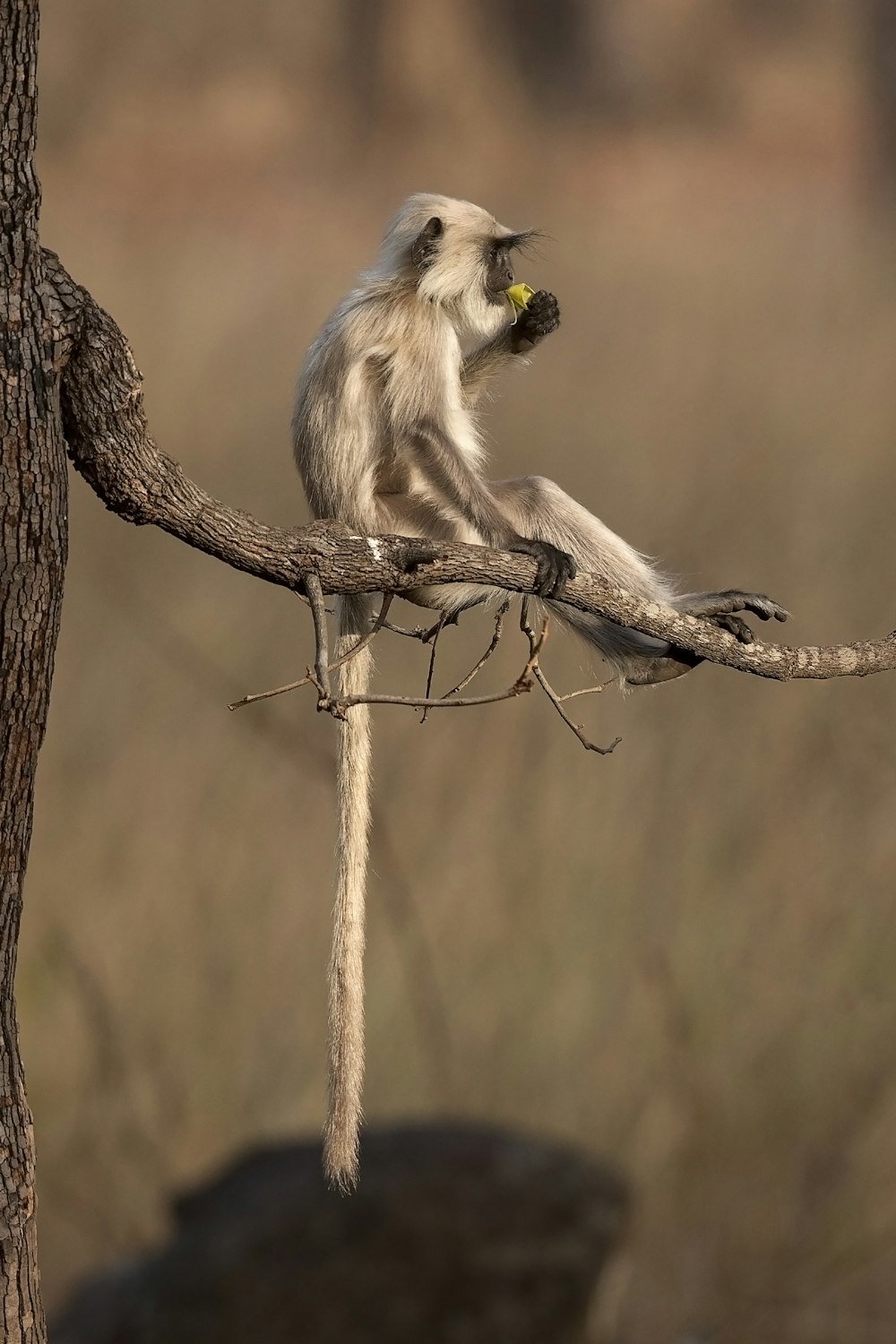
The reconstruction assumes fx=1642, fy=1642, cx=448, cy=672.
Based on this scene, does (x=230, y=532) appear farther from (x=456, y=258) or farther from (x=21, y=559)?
(x=456, y=258)

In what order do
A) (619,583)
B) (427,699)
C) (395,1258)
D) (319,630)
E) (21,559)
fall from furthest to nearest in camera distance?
(395,1258) → (619,583) → (427,699) → (319,630) → (21,559)

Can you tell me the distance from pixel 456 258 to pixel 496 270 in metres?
0.14

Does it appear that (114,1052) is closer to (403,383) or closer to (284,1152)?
(284,1152)

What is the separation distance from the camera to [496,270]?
158 inches

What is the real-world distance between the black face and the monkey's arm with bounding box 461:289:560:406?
83 millimetres

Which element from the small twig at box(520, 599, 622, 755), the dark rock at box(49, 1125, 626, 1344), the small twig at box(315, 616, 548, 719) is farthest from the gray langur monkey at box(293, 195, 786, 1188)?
the dark rock at box(49, 1125, 626, 1344)

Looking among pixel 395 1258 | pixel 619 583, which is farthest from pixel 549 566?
pixel 395 1258

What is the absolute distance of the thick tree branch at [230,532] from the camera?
2.57 meters

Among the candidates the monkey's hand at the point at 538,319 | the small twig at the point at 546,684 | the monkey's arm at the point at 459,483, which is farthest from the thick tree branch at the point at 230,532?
the monkey's hand at the point at 538,319

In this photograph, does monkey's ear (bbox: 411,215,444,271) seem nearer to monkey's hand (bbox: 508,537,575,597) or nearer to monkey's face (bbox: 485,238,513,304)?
monkey's face (bbox: 485,238,513,304)

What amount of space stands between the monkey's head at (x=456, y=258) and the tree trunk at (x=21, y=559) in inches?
60.7

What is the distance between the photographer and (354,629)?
3.85 m

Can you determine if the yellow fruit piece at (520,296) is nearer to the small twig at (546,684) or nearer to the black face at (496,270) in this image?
the black face at (496,270)

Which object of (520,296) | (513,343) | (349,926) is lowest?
(349,926)
